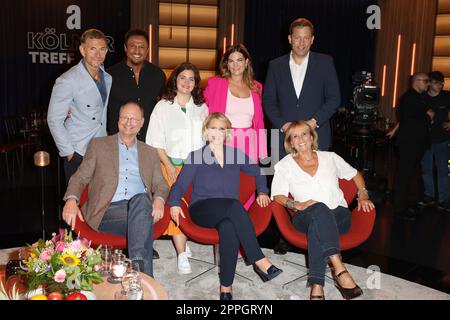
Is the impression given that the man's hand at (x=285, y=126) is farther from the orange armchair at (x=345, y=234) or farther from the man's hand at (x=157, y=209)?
the man's hand at (x=157, y=209)

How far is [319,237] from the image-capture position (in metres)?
3.19

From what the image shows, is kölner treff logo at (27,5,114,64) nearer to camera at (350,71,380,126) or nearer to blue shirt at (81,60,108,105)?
camera at (350,71,380,126)

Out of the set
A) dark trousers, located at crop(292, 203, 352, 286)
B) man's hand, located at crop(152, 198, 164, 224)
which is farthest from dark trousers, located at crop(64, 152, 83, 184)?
dark trousers, located at crop(292, 203, 352, 286)

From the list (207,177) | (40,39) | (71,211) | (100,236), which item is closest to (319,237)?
(207,177)

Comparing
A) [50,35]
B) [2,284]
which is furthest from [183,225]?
[50,35]

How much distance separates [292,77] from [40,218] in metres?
2.76

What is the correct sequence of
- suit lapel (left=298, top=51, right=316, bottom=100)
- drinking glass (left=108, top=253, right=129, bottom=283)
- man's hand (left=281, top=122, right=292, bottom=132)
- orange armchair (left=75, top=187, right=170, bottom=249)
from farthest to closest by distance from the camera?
suit lapel (left=298, top=51, right=316, bottom=100) < man's hand (left=281, top=122, right=292, bottom=132) < orange armchair (left=75, top=187, right=170, bottom=249) < drinking glass (left=108, top=253, right=129, bottom=283)

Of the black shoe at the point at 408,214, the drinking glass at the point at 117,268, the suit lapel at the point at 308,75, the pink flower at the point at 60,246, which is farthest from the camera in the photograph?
the black shoe at the point at 408,214

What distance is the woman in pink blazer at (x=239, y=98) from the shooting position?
12.4 ft

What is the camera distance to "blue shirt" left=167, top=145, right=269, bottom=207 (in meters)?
3.47

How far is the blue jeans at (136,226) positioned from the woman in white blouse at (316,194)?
85 centimetres

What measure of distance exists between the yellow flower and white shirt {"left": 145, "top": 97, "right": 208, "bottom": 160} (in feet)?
4.77

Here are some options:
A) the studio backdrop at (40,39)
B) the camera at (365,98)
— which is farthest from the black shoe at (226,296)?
the studio backdrop at (40,39)
